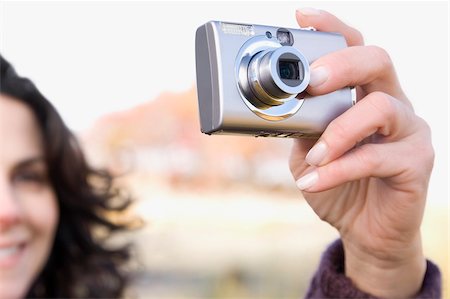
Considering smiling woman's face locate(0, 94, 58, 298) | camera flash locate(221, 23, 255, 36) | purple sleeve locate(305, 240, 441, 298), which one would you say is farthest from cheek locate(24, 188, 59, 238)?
camera flash locate(221, 23, 255, 36)

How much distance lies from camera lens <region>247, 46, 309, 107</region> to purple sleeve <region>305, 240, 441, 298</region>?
1.00ft

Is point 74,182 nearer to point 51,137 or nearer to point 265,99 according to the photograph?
point 51,137

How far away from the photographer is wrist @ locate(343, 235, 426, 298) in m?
0.86

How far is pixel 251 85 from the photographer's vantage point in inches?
27.7

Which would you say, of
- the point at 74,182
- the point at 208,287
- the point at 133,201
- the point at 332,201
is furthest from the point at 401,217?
the point at 208,287

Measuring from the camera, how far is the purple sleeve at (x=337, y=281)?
2.93 feet

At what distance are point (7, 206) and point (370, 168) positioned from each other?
661 millimetres

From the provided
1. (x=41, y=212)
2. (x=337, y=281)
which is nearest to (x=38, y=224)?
(x=41, y=212)

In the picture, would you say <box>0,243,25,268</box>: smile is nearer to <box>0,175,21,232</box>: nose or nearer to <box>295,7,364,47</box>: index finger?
<box>0,175,21,232</box>: nose

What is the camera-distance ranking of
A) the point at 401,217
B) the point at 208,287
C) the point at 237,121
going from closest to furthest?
the point at 237,121 → the point at 401,217 → the point at 208,287

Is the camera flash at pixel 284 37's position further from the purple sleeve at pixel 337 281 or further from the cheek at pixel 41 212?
the cheek at pixel 41 212

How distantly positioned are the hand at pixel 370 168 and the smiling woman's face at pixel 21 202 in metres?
0.53

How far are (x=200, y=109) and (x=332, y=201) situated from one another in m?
0.25

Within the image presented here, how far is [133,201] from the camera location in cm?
167
